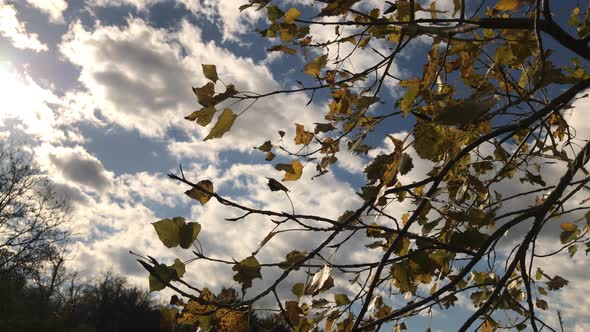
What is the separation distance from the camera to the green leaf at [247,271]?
3.31 ft

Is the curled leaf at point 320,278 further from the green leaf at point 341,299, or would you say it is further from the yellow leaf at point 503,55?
the yellow leaf at point 503,55

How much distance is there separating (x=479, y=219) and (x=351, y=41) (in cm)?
94

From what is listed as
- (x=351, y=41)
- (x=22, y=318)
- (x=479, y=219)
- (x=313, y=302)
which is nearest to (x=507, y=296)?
(x=479, y=219)

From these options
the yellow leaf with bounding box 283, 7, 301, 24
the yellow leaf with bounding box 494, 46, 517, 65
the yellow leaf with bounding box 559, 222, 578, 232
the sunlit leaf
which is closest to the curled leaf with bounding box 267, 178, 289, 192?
the sunlit leaf

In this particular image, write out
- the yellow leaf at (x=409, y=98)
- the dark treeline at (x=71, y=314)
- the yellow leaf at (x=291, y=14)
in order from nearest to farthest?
the yellow leaf at (x=409, y=98) → the yellow leaf at (x=291, y=14) → the dark treeline at (x=71, y=314)

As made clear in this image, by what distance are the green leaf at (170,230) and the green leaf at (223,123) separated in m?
0.26

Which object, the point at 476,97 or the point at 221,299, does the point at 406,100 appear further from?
the point at 221,299

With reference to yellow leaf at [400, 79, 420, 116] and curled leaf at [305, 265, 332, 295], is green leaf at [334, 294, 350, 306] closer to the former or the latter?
curled leaf at [305, 265, 332, 295]

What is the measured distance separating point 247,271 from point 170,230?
0.62 feet

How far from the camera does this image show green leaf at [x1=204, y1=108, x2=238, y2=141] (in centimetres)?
116

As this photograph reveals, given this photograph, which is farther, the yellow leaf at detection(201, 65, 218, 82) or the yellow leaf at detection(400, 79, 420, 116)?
the yellow leaf at detection(201, 65, 218, 82)

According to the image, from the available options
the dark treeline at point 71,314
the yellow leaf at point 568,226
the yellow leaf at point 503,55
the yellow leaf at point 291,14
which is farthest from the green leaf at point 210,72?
the dark treeline at point 71,314

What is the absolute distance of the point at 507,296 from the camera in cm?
153

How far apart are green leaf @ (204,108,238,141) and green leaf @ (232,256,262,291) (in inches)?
13.1
